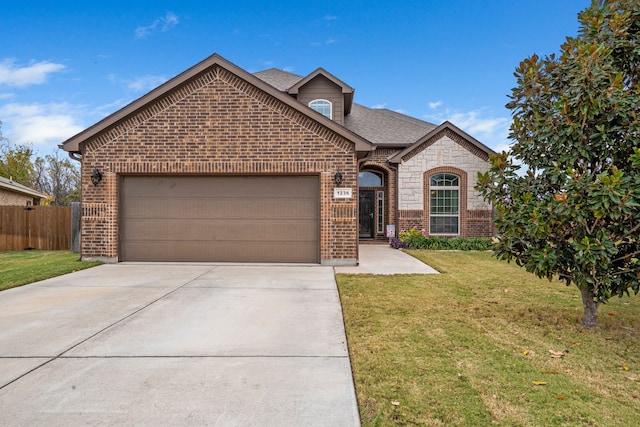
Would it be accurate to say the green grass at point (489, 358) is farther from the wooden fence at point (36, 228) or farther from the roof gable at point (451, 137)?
the wooden fence at point (36, 228)

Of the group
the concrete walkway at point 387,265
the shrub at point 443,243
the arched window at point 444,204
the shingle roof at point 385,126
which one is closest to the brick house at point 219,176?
the concrete walkway at point 387,265

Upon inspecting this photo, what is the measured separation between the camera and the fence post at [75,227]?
11883 mm

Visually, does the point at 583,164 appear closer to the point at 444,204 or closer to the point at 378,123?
the point at 444,204

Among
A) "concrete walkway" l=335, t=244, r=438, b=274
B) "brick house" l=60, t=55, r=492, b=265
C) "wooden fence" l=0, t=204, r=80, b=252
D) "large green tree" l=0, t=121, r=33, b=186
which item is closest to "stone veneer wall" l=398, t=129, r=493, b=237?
"concrete walkway" l=335, t=244, r=438, b=274

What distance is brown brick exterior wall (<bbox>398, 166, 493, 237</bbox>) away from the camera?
13.8 m

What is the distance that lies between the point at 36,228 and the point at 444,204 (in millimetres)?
15900

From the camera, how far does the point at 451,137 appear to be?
1370 centimetres

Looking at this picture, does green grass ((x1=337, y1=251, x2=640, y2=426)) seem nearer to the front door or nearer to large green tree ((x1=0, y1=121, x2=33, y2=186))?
the front door

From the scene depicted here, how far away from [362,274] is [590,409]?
530 cm

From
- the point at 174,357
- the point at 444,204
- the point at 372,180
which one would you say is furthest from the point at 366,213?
the point at 174,357

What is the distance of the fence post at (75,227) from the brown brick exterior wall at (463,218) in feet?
38.5

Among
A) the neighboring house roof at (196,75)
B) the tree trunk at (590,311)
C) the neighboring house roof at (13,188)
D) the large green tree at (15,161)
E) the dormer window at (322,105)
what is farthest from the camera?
the large green tree at (15,161)

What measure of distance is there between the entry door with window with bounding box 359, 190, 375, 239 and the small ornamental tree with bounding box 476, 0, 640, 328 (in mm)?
10355

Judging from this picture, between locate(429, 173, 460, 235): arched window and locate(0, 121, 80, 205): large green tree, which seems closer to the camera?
locate(429, 173, 460, 235): arched window
